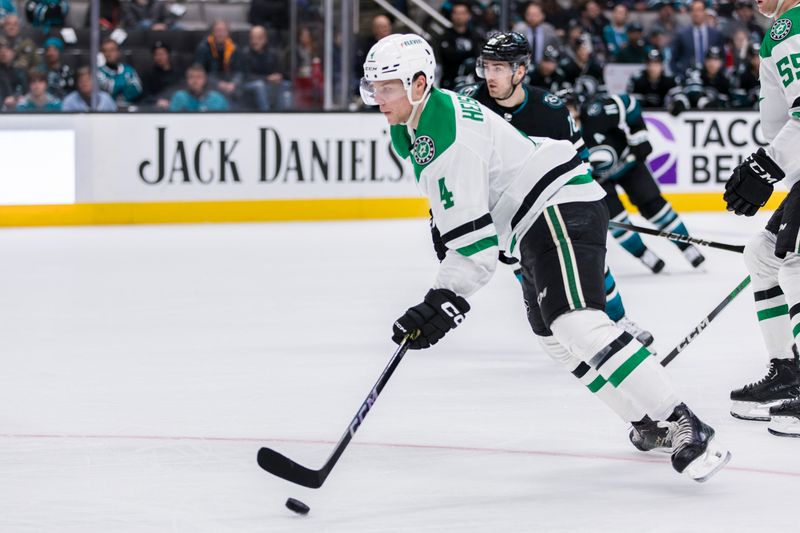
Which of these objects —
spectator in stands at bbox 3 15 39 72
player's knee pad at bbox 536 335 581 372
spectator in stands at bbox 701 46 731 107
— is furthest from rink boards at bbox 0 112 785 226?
player's knee pad at bbox 536 335 581 372

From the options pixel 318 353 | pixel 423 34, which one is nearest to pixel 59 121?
pixel 423 34

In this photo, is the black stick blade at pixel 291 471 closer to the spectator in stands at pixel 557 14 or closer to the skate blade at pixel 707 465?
the skate blade at pixel 707 465

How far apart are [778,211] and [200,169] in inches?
230

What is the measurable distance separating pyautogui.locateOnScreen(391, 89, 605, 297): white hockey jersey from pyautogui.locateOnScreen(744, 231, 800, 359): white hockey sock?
0.83m

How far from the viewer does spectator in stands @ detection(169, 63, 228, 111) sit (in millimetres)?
9273

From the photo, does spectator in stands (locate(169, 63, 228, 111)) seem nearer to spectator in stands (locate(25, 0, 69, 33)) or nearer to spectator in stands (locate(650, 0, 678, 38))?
spectator in stands (locate(25, 0, 69, 33))

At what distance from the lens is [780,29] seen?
3.58 metres

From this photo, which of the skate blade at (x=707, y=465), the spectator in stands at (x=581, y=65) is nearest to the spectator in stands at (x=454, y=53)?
the spectator in stands at (x=581, y=65)

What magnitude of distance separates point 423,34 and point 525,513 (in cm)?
761

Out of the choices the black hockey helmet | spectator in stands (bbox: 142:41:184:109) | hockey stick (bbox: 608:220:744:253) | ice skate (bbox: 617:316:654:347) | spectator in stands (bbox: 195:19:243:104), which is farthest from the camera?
spectator in stands (bbox: 195:19:243:104)

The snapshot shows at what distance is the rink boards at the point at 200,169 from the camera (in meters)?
8.77

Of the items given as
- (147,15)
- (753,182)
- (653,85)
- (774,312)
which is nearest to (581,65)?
(653,85)

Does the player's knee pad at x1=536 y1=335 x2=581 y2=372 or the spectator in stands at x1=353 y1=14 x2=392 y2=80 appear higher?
the spectator in stands at x1=353 y1=14 x2=392 y2=80

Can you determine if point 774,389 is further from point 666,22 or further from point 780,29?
point 666,22
